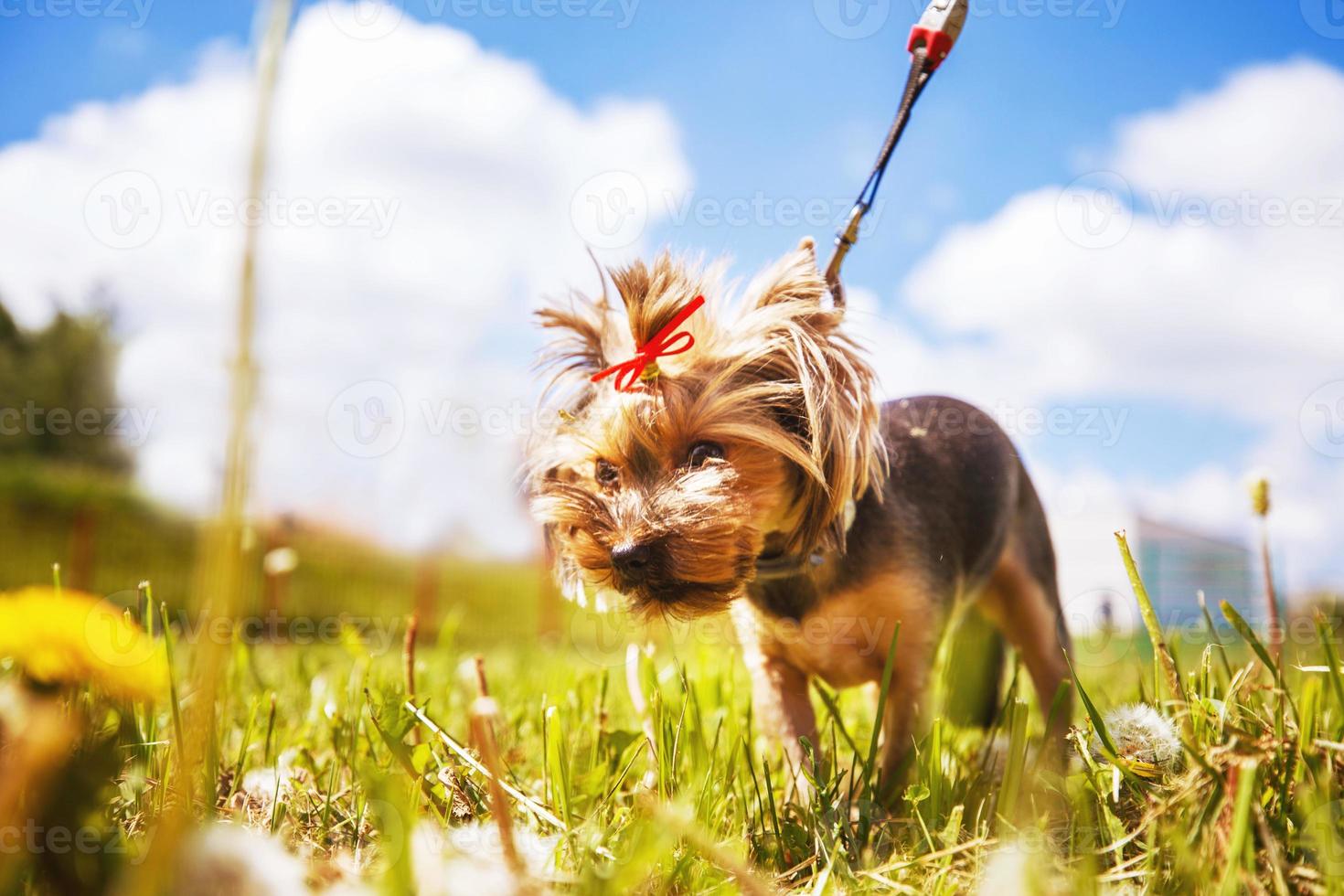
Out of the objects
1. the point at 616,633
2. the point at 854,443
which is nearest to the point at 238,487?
the point at 854,443

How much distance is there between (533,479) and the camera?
11.2 ft

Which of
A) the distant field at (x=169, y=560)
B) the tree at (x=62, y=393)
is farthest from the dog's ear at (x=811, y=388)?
the tree at (x=62, y=393)

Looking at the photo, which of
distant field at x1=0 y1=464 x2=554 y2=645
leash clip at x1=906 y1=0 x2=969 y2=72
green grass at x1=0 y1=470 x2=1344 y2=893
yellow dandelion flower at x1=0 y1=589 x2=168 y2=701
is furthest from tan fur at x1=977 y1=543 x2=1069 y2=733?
distant field at x1=0 y1=464 x2=554 y2=645

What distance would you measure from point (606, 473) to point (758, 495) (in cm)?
56

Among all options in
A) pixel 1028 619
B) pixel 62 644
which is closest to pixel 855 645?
pixel 1028 619

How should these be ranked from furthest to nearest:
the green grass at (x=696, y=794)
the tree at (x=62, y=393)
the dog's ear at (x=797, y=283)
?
1. the tree at (x=62, y=393)
2. the dog's ear at (x=797, y=283)
3. the green grass at (x=696, y=794)

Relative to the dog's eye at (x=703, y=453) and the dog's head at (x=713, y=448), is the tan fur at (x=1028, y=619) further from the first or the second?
the dog's eye at (x=703, y=453)

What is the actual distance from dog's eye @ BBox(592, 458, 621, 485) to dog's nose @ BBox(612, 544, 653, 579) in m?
0.39

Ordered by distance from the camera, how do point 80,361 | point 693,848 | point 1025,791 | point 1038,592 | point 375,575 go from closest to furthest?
point 693,848, point 1025,791, point 1038,592, point 375,575, point 80,361

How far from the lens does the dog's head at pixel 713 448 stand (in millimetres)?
2803

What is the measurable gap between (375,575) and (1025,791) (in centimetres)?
1712

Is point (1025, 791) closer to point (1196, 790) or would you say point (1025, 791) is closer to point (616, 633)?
point (1196, 790)

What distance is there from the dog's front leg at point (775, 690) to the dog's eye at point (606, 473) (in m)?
0.69

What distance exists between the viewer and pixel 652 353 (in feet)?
9.90
